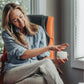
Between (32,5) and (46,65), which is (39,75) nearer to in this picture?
(46,65)

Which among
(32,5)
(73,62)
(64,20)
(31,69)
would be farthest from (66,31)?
(31,69)

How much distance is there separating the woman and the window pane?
24.2 inches

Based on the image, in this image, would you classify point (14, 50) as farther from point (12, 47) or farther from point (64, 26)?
point (64, 26)

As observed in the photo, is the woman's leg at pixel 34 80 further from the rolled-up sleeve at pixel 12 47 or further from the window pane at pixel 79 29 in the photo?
the window pane at pixel 79 29

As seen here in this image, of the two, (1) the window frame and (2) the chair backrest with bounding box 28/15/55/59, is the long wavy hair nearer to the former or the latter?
(2) the chair backrest with bounding box 28/15/55/59

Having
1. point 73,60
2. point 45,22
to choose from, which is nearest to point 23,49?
point 45,22

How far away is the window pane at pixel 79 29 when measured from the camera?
210cm

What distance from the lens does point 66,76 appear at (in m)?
2.32

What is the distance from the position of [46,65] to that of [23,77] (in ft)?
0.74

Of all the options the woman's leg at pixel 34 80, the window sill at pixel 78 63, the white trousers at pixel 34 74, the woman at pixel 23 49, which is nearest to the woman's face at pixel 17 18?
the woman at pixel 23 49

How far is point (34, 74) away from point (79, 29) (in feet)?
3.40

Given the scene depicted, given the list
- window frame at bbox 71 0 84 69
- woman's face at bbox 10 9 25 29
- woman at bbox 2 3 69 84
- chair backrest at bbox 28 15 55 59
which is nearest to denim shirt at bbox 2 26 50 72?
woman at bbox 2 3 69 84

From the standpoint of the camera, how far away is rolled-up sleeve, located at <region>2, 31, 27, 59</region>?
1.46 metres

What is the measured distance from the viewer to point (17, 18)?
1.55m
